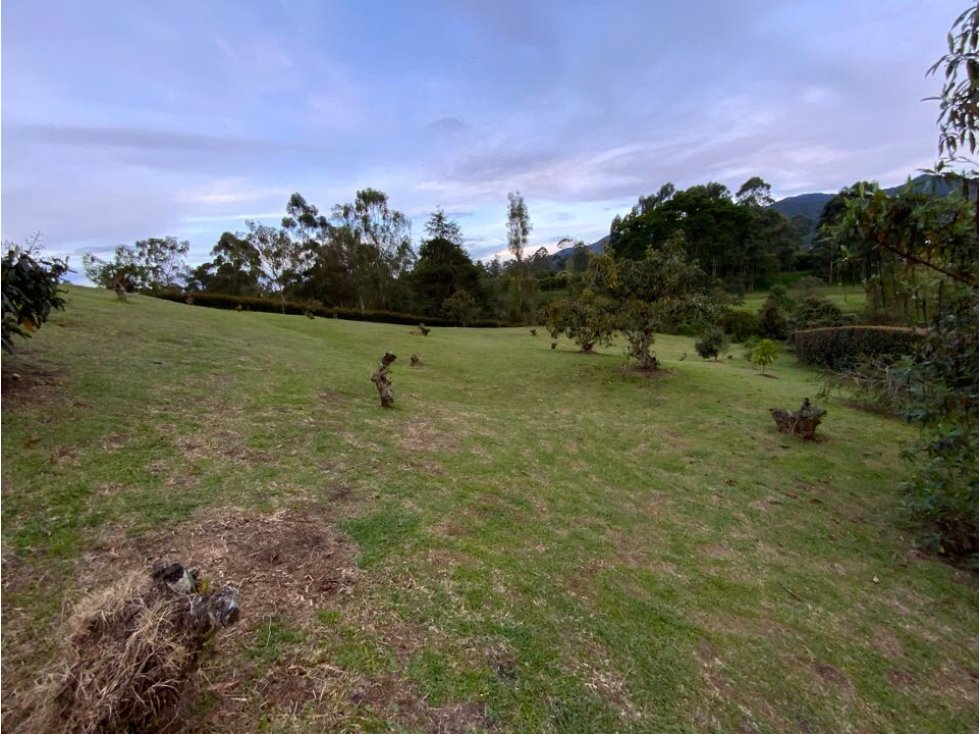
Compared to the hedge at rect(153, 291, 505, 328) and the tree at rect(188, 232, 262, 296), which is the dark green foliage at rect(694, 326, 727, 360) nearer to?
the hedge at rect(153, 291, 505, 328)

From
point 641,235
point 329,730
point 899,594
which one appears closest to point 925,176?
point 899,594

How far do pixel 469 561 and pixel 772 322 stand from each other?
96.8 ft

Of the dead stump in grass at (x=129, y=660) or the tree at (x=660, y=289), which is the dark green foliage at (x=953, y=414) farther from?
the tree at (x=660, y=289)

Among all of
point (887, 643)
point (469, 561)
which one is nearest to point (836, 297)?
point (887, 643)

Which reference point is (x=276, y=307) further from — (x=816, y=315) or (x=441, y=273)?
(x=816, y=315)

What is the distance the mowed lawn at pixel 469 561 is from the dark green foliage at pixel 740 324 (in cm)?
2258

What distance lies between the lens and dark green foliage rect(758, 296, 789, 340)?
26.7m

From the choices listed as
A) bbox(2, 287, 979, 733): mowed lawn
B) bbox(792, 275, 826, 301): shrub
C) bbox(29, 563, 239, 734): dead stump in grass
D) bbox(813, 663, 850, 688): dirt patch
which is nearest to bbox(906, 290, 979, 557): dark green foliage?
bbox(2, 287, 979, 733): mowed lawn

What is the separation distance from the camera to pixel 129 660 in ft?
5.15

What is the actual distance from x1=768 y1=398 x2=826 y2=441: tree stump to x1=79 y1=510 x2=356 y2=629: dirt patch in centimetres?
786

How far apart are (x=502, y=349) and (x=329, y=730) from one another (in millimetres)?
15693

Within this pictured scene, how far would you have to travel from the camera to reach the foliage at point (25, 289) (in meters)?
4.64

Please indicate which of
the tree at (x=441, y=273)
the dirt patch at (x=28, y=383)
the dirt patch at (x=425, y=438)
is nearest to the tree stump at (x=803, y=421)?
the dirt patch at (x=425, y=438)

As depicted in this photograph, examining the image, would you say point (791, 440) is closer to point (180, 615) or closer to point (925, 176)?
point (925, 176)
